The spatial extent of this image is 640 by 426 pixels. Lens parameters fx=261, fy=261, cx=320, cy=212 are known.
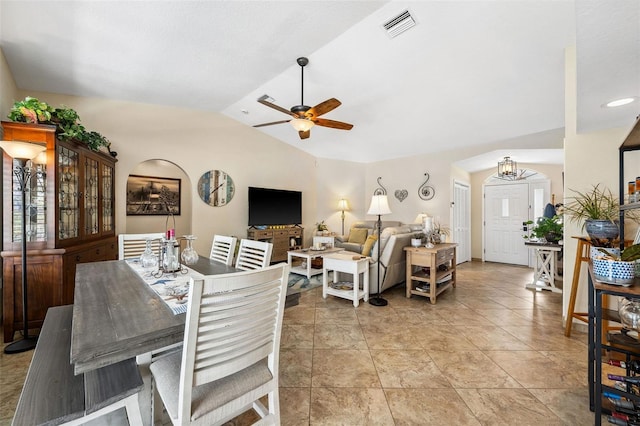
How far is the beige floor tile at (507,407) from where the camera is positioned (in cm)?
150

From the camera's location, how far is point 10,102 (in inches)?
Answer: 114

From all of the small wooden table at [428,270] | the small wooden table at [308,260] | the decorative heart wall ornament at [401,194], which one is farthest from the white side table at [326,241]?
the decorative heart wall ornament at [401,194]

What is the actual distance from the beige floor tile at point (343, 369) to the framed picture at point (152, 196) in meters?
4.75

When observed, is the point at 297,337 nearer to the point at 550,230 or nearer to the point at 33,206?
the point at 33,206

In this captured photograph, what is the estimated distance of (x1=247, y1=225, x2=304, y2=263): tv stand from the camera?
5314 millimetres

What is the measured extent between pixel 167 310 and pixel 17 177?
7.95 feet

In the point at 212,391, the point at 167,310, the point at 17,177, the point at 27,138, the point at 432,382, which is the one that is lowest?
the point at 432,382

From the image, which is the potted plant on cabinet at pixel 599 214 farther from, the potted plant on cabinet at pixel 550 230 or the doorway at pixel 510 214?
the doorway at pixel 510 214

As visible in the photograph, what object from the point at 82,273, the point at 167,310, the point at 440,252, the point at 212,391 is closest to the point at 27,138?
the point at 82,273

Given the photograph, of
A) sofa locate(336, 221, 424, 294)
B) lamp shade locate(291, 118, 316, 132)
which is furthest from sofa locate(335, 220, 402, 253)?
lamp shade locate(291, 118, 316, 132)

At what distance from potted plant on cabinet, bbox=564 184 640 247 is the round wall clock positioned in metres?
4.95

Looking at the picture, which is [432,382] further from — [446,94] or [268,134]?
[268,134]

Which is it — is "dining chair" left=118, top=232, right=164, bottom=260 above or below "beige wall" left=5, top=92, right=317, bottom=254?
below

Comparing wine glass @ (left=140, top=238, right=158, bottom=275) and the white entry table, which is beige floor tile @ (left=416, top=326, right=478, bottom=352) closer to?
wine glass @ (left=140, top=238, right=158, bottom=275)
